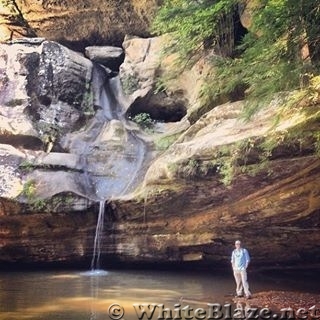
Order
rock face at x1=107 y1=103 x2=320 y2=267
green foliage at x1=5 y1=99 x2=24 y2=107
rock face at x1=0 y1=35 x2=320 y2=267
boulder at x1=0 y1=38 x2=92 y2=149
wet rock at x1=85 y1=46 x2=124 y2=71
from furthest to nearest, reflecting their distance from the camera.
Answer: wet rock at x1=85 y1=46 x2=124 y2=71, green foliage at x1=5 y1=99 x2=24 y2=107, boulder at x1=0 y1=38 x2=92 y2=149, rock face at x1=0 y1=35 x2=320 y2=267, rock face at x1=107 y1=103 x2=320 y2=267

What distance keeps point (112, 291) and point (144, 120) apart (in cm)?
923

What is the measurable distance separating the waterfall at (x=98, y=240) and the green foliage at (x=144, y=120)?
505cm

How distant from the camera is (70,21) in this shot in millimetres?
22141

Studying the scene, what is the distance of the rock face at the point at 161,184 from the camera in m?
11.8

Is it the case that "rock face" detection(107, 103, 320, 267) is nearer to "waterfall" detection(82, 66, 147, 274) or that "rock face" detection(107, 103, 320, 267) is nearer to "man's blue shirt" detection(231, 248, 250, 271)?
"waterfall" detection(82, 66, 147, 274)

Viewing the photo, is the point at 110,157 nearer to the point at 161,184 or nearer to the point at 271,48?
the point at 161,184

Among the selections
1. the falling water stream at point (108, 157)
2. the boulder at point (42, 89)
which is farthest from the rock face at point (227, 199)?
the boulder at point (42, 89)

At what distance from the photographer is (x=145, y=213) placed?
14.3 m

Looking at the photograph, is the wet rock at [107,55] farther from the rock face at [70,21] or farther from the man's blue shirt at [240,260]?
the man's blue shirt at [240,260]

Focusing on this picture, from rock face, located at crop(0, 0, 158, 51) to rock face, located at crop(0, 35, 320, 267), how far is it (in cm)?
369

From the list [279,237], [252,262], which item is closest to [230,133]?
[279,237]

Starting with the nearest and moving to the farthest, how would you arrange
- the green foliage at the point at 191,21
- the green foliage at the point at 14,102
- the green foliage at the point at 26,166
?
the green foliage at the point at 191,21, the green foliage at the point at 26,166, the green foliage at the point at 14,102

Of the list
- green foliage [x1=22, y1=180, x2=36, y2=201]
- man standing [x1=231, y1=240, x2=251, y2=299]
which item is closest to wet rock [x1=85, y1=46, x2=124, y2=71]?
green foliage [x1=22, y1=180, x2=36, y2=201]

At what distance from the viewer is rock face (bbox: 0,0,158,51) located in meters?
21.8
